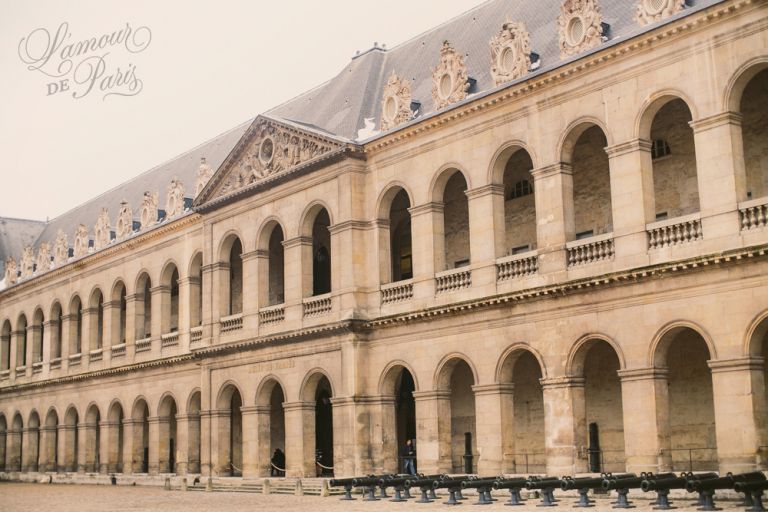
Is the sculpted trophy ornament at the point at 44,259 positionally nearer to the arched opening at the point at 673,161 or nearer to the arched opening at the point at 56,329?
the arched opening at the point at 56,329

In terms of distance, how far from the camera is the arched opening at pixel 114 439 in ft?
166

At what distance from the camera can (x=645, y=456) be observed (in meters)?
26.4

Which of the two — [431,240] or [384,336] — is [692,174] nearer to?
[431,240]

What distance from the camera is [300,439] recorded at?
36.9 meters

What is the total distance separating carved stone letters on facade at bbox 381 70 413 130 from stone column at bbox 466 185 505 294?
4.23 metres

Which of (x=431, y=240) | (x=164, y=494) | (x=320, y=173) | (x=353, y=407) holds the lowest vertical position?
(x=164, y=494)

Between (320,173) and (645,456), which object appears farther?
Answer: (320,173)

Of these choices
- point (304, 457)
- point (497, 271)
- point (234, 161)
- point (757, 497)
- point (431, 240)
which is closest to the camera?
point (757, 497)

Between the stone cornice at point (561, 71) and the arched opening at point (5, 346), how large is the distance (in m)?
35.7

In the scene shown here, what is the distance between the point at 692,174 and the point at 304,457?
16.1 m

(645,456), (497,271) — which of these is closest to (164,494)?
(497,271)

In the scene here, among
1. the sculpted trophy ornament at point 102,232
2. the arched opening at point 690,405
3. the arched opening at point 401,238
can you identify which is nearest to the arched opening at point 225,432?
the arched opening at point 401,238

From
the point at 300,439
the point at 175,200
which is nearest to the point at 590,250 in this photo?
the point at 300,439

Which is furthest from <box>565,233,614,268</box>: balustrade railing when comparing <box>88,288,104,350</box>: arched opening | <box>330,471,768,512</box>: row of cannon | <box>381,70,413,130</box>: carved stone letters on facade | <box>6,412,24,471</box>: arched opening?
<box>6,412,24,471</box>: arched opening
